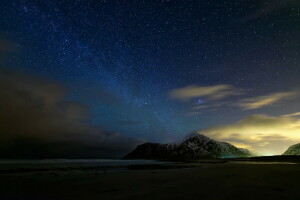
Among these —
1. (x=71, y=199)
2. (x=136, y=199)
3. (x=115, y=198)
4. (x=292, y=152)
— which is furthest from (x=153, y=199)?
(x=292, y=152)

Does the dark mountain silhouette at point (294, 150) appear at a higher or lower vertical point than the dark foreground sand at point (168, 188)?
higher

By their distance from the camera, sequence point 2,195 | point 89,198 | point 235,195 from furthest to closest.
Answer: point 2,195 → point 89,198 → point 235,195

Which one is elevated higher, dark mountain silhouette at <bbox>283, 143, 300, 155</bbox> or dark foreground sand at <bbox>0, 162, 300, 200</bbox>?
dark mountain silhouette at <bbox>283, 143, 300, 155</bbox>

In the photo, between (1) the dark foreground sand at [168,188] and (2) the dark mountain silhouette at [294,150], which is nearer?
(1) the dark foreground sand at [168,188]

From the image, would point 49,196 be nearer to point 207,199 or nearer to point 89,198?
point 89,198

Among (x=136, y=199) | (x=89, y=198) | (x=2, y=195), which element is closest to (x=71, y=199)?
(x=89, y=198)

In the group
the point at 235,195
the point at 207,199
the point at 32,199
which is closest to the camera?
the point at 207,199

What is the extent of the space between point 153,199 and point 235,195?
3.47 meters

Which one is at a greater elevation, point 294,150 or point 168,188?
point 294,150

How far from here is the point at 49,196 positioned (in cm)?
1177

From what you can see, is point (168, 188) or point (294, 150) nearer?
point (168, 188)

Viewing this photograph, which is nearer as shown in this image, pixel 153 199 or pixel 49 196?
pixel 153 199

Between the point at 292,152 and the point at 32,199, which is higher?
the point at 292,152

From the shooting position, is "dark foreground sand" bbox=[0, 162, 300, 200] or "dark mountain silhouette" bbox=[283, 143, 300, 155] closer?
"dark foreground sand" bbox=[0, 162, 300, 200]
